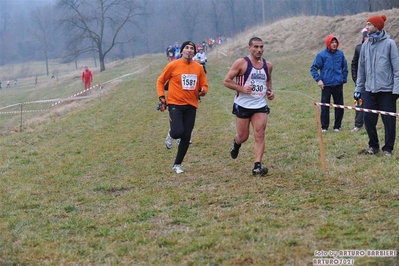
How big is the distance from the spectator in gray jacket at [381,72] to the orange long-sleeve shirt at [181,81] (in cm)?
260

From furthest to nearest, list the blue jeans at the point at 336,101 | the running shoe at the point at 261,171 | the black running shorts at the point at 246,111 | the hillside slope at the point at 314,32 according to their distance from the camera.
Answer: the hillside slope at the point at 314,32 → the blue jeans at the point at 336,101 → the black running shorts at the point at 246,111 → the running shoe at the point at 261,171

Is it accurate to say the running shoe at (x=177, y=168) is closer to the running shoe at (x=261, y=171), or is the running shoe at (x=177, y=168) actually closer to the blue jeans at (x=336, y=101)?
the running shoe at (x=261, y=171)

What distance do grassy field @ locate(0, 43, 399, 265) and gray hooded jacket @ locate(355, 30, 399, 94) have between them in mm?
1052

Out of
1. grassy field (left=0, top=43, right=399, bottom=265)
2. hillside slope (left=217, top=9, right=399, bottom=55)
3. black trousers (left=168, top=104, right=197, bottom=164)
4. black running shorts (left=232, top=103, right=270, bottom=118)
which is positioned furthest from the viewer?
hillside slope (left=217, top=9, right=399, bottom=55)

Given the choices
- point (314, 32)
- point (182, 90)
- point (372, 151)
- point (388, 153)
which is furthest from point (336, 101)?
point (314, 32)

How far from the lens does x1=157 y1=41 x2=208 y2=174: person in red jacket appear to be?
8.34 meters

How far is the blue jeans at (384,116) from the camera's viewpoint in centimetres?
793

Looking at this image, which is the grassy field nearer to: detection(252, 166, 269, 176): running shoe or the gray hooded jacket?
detection(252, 166, 269, 176): running shoe

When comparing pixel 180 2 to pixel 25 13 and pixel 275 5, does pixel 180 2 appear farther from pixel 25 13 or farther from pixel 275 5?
pixel 25 13

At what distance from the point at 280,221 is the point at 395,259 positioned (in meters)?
1.42

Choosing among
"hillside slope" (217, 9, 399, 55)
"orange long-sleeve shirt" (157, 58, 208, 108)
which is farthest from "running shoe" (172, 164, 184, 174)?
"hillside slope" (217, 9, 399, 55)

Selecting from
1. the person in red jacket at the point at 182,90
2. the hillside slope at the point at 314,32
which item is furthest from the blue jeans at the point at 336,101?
the hillside slope at the point at 314,32

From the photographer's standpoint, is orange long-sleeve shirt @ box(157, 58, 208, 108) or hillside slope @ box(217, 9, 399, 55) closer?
orange long-sleeve shirt @ box(157, 58, 208, 108)

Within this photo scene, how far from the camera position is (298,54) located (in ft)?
114
